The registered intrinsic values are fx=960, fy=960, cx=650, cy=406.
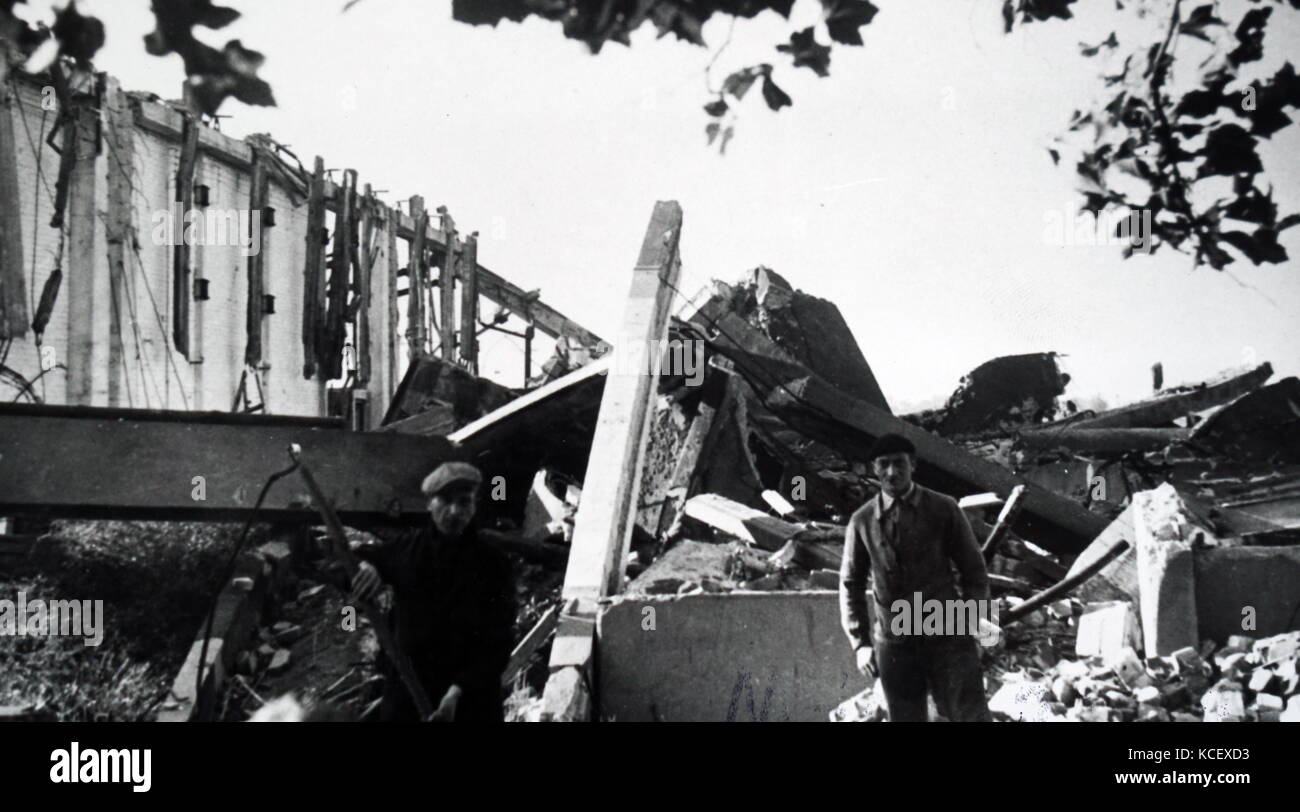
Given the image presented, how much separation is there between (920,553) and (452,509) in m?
1.95

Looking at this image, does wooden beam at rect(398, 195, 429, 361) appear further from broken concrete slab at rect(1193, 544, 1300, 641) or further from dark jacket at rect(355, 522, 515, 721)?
broken concrete slab at rect(1193, 544, 1300, 641)

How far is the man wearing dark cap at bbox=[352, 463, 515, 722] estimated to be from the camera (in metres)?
3.44

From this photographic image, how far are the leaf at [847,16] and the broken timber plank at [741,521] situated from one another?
14.0 ft

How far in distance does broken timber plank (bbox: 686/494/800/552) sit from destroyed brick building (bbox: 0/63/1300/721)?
0.03 meters

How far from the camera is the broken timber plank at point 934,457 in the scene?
7398 mm

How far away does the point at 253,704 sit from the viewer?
534cm

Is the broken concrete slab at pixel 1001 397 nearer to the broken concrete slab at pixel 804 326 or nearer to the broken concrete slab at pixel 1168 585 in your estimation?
the broken concrete slab at pixel 804 326

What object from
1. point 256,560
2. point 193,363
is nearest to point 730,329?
point 256,560

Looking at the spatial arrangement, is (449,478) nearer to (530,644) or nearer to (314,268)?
(530,644)

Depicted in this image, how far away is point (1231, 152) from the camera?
2422mm

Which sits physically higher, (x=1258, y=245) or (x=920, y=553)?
(x=1258, y=245)

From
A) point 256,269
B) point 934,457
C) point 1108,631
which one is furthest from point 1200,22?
point 256,269

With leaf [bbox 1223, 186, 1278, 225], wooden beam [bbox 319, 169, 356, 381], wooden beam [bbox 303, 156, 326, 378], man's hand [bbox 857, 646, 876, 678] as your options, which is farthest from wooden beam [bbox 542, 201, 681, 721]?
wooden beam [bbox 319, 169, 356, 381]
